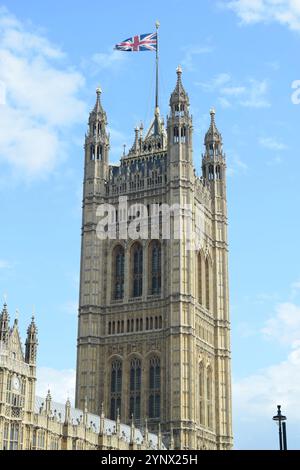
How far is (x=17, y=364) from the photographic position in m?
60.2

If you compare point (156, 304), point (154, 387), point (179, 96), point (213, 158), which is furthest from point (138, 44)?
point (154, 387)

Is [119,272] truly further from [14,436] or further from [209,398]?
[14,436]

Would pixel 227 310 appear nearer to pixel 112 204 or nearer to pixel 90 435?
pixel 112 204

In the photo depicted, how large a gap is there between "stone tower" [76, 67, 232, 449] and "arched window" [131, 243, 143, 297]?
116mm

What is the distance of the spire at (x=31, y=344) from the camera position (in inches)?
2453

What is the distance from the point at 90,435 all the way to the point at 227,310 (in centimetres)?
3572

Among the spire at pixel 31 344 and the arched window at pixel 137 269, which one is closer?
the spire at pixel 31 344

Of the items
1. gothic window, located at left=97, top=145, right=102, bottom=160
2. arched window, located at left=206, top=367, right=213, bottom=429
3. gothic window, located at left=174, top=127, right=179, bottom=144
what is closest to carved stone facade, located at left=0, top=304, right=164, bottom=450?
arched window, located at left=206, top=367, right=213, bottom=429

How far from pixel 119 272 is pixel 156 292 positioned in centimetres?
566

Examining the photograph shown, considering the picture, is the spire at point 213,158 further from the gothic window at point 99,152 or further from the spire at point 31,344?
the spire at point 31,344

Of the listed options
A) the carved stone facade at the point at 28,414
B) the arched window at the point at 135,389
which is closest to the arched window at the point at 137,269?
the arched window at the point at 135,389

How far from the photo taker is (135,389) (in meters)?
94.9
